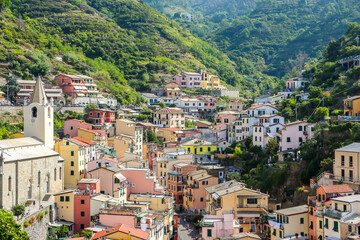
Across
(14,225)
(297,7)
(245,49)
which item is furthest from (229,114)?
(297,7)

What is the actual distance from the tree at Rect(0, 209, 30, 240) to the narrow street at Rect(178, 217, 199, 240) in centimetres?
1875

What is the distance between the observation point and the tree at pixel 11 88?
81.3m

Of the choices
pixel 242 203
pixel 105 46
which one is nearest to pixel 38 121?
pixel 242 203

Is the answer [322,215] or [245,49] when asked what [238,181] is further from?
[245,49]

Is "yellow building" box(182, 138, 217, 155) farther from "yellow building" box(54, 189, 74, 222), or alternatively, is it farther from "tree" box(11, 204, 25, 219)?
"tree" box(11, 204, 25, 219)

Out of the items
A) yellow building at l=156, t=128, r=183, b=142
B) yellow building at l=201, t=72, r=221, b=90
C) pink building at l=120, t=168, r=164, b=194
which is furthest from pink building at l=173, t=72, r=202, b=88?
pink building at l=120, t=168, r=164, b=194

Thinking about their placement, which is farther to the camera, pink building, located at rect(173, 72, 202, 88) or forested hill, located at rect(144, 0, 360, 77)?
forested hill, located at rect(144, 0, 360, 77)

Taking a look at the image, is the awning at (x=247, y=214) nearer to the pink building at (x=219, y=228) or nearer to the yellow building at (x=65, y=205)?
the pink building at (x=219, y=228)

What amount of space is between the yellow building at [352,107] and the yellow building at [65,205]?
99.2 feet

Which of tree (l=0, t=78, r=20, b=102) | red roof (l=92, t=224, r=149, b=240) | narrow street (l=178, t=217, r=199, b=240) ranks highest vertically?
tree (l=0, t=78, r=20, b=102)

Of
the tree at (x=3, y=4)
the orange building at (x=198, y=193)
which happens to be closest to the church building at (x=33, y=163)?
the orange building at (x=198, y=193)

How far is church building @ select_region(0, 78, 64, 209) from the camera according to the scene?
4525 cm

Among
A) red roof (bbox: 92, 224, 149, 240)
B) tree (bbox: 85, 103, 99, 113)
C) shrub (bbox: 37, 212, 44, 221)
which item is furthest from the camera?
tree (bbox: 85, 103, 99, 113)

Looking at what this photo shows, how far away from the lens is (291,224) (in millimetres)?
45719
